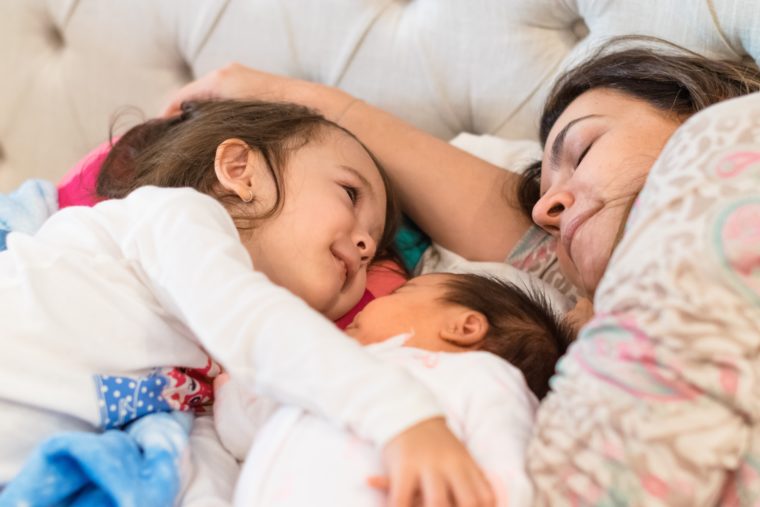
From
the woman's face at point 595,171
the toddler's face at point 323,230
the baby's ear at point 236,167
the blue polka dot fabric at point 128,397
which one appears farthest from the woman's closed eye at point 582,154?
the blue polka dot fabric at point 128,397

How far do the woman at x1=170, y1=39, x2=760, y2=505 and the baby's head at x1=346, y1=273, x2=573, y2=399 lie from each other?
3.4 inches

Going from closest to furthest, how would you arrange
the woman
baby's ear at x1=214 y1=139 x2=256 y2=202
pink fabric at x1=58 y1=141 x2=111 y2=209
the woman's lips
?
the woman
the woman's lips
baby's ear at x1=214 y1=139 x2=256 y2=202
pink fabric at x1=58 y1=141 x2=111 y2=209

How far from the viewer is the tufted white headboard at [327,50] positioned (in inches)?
48.4

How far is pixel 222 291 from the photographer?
28.9 inches

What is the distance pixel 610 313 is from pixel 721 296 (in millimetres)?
94

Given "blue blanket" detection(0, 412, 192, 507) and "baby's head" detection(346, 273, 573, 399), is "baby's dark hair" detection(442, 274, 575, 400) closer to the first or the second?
"baby's head" detection(346, 273, 573, 399)

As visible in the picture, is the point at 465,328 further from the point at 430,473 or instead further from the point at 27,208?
the point at 27,208

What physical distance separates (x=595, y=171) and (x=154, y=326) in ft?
1.79

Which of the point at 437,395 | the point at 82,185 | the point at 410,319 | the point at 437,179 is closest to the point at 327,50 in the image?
the point at 437,179

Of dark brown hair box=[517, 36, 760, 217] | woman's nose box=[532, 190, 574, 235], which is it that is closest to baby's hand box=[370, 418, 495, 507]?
woman's nose box=[532, 190, 574, 235]

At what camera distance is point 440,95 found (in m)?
1.40

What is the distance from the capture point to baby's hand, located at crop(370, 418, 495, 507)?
61 cm

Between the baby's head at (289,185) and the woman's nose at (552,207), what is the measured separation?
9.1 inches

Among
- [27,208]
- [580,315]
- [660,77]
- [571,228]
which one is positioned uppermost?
[660,77]
